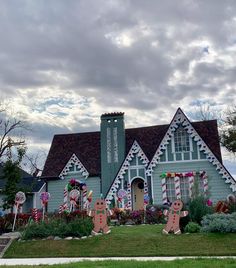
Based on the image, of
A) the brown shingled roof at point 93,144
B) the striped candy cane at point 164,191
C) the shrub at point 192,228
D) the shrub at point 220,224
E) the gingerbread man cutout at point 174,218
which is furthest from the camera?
the brown shingled roof at point 93,144

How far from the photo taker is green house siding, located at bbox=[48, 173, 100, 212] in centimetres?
Result: 2997

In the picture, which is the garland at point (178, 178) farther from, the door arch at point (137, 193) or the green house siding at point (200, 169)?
the door arch at point (137, 193)

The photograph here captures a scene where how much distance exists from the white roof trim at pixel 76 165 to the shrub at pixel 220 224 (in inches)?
570

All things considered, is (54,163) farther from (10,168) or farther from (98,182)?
(10,168)

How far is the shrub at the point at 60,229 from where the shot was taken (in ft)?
55.4

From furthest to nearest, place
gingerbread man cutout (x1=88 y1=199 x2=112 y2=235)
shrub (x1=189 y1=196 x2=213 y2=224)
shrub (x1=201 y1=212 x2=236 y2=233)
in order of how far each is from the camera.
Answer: shrub (x1=189 y1=196 x2=213 y2=224) < gingerbread man cutout (x1=88 y1=199 x2=112 y2=235) < shrub (x1=201 y1=212 x2=236 y2=233)

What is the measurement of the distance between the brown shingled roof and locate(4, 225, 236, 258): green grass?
Result: 12451 mm

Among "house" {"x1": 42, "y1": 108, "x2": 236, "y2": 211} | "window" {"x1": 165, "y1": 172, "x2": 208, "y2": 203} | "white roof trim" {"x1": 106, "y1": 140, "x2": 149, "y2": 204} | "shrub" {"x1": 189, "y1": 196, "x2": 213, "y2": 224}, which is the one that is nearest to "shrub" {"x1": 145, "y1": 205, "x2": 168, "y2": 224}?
"house" {"x1": 42, "y1": 108, "x2": 236, "y2": 211}

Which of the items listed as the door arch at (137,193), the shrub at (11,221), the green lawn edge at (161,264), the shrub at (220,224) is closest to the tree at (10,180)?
the shrub at (11,221)

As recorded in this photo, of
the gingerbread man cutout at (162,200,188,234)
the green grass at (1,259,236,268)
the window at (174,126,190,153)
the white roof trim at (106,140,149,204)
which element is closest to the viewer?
the green grass at (1,259,236,268)

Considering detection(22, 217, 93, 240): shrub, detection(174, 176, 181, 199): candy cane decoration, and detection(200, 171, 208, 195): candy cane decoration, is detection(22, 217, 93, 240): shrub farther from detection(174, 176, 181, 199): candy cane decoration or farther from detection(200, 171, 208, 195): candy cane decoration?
detection(200, 171, 208, 195): candy cane decoration

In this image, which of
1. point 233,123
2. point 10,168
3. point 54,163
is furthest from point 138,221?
point 233,123

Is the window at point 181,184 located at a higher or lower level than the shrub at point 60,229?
higher

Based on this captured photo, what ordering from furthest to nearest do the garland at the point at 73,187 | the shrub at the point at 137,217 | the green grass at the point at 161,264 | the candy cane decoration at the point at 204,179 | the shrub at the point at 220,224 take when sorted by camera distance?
the garland at the point at 73,187 → the candy cane decoration at the point at 204,179 → the shrub at the point at 137,217 → the shrub at the point at 220,224 → the green grass at the point at 161,264
